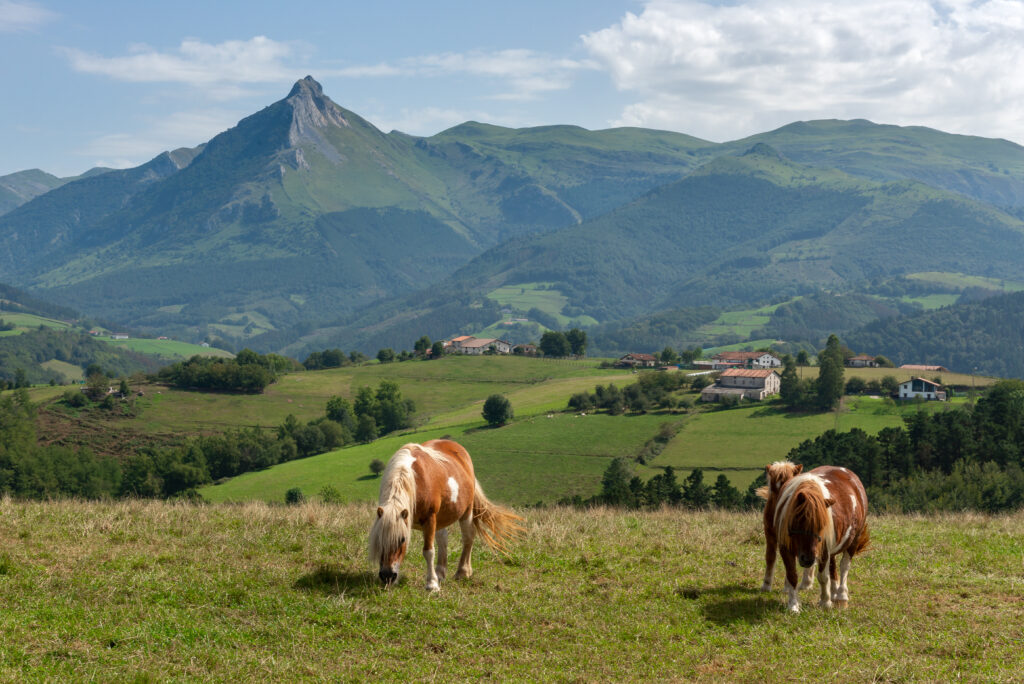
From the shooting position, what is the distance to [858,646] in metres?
11.8

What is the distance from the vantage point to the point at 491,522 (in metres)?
16.1

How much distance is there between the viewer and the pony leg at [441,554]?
48.2ft

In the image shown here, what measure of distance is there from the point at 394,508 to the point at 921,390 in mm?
143080

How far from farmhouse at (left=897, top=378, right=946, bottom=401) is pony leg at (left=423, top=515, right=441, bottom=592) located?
137m

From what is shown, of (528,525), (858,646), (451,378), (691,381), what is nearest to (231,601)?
(528,525)

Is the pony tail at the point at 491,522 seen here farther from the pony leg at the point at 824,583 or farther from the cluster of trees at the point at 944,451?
the cluster of trees at the point at 944,451

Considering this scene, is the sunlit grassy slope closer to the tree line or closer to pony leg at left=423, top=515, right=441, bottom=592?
the tree line

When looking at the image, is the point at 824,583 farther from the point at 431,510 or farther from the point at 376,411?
the point at 376,411

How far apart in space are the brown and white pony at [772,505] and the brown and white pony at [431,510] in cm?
500

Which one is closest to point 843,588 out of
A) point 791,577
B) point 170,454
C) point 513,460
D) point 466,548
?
point 791,577

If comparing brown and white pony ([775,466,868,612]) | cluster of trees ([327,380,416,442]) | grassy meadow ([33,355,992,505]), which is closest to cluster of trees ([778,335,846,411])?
grassy meadow ([33,355,992,505])

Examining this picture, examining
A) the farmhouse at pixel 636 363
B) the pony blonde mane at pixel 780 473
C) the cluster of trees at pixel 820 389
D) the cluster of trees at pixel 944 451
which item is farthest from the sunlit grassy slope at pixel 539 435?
the pony blonde mane at pixel 780 473

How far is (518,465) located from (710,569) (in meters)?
94.6

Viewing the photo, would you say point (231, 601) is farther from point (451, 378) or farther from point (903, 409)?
point (451, 378)
